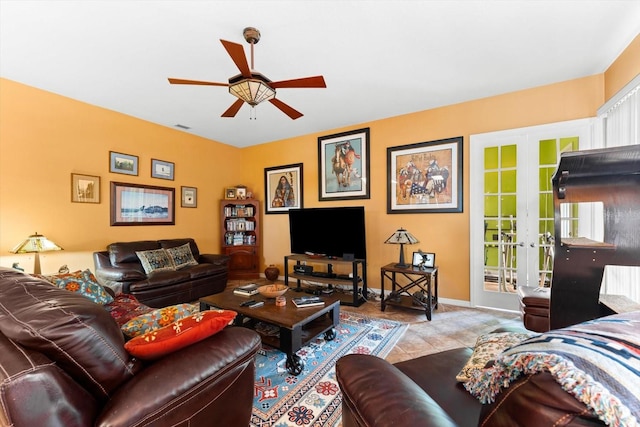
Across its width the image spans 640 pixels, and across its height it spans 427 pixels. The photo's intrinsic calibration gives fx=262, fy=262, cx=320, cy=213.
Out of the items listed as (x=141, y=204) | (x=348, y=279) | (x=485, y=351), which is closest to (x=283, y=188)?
(x=348, y=279)

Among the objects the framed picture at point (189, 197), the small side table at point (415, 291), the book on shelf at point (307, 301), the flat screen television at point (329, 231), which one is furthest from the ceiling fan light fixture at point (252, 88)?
the framed picture at point (189, 197)

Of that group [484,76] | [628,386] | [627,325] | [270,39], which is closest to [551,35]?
[484,76]

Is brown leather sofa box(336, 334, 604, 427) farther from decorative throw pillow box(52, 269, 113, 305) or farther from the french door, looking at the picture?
the french door

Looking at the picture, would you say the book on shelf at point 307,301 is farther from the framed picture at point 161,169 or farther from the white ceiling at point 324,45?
the framed picture at point 161,169

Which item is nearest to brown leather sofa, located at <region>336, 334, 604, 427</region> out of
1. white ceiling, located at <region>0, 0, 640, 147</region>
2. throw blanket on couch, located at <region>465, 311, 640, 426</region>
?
throw blanket on couch, located at <region>465, 311, 640, 426</region>

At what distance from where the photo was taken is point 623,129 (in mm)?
2398

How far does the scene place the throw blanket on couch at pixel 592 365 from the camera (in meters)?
0.40

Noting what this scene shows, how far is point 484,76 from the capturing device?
2924mm

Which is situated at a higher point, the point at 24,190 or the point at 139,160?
the point at 139,160

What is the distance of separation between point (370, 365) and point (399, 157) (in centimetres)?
348

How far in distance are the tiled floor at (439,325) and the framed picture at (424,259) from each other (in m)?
0.59

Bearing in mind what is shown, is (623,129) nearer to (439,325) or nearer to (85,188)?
(439,325)

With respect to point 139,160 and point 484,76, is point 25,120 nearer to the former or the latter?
point 139,160

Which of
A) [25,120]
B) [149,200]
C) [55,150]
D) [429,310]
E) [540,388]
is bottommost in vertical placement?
[429,310]
